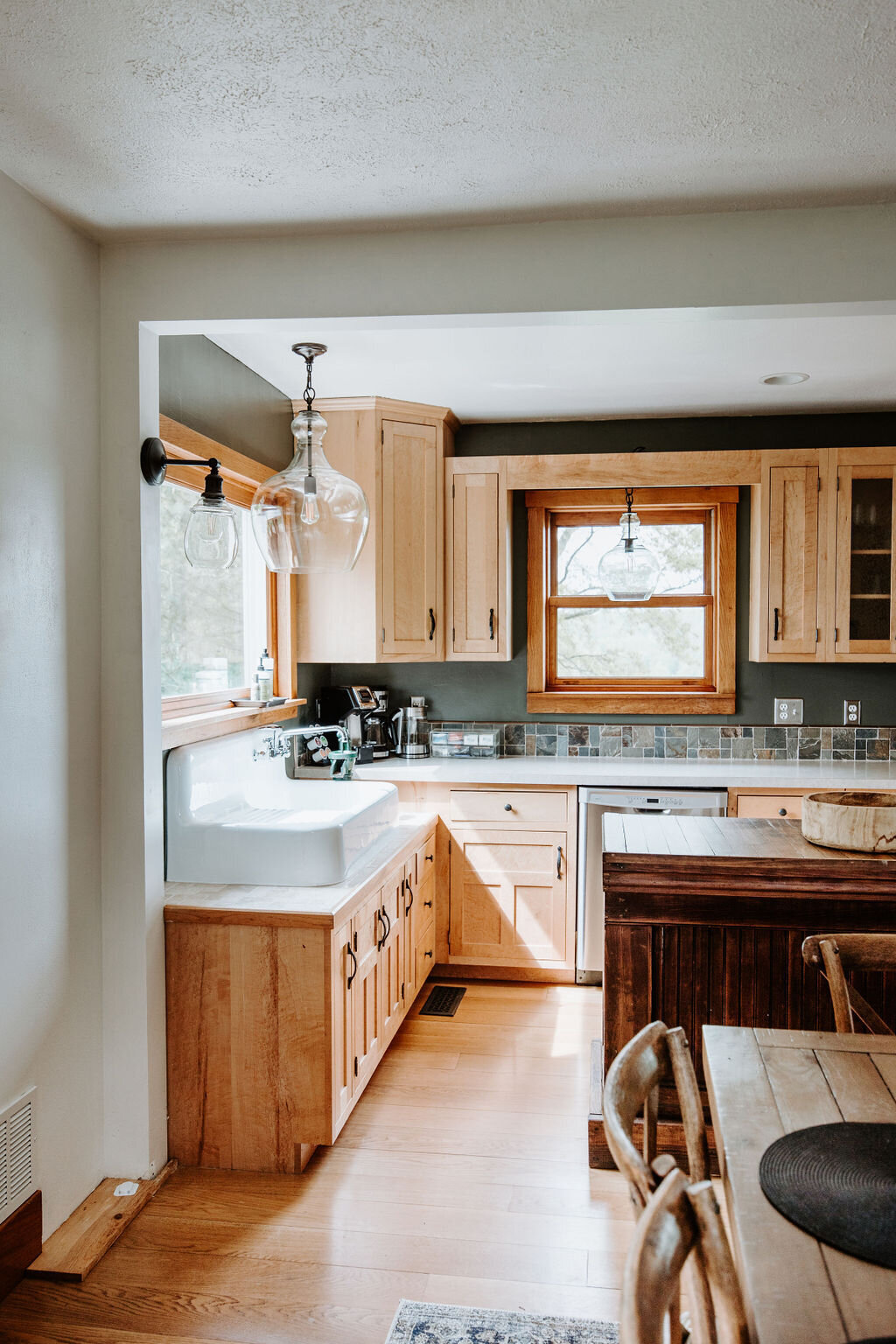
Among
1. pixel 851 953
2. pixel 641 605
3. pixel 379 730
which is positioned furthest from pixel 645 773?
pixel 851 953

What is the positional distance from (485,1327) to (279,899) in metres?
1.16

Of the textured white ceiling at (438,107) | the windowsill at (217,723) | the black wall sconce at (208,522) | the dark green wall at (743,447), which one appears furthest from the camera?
the dark green wall at (743,447)

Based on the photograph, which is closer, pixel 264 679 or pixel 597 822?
pixel 264 679

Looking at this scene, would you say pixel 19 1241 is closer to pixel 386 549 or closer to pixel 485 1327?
pixel 485 1327

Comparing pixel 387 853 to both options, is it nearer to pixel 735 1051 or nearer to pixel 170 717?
pixel 170 717

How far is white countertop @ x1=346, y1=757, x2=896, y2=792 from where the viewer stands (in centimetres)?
397

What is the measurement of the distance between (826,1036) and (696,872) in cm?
71

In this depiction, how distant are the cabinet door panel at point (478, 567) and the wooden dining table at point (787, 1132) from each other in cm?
273

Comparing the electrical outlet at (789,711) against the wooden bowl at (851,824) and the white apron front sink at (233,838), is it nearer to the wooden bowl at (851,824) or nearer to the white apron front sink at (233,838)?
the wooden bowl at (851,824)

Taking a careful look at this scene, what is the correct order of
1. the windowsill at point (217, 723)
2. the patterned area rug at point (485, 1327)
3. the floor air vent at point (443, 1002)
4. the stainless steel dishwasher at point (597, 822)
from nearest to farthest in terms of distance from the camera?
the patterned area rug at point (485, 1327)
the windowsill at point (217, 723)
the floor air vent at point (443, 1002)
the stainless steel dishwasher at point (597, 822)

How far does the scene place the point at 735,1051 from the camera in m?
1.76

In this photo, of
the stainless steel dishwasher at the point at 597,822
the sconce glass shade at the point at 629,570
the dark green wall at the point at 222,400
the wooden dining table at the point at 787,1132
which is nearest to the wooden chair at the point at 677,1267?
the wooden dining table at the point at 787,1132

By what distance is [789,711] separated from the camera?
15.1 feet

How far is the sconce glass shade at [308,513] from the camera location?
8.69 feet
